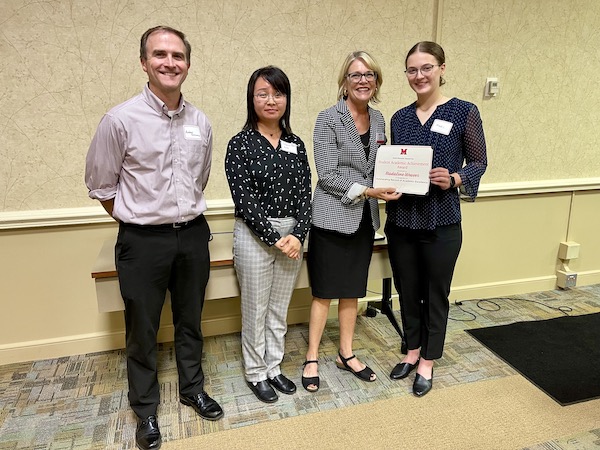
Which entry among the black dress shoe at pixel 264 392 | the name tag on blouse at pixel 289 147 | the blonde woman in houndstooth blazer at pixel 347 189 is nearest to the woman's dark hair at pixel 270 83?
the name tag on blouse at pixel 289 147

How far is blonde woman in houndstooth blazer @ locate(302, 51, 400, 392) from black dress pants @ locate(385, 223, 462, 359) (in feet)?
Answer: 0.54

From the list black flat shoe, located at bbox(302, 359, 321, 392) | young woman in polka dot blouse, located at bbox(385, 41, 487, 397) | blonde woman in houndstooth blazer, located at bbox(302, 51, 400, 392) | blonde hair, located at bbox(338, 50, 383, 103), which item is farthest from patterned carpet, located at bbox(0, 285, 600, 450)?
blonde hair, located at bbox(338, 50, 383, 103)

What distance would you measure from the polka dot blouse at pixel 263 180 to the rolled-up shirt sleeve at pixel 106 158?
1.46 feet

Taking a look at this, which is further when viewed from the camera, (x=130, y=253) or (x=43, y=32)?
(x=43, y=32)

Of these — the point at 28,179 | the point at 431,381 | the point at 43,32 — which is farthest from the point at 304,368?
the point at 43,32

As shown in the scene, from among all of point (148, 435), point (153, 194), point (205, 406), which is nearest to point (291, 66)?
point (153, 194)

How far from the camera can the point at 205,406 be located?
2.04 m

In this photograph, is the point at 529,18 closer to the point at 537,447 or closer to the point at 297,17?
the point at 297,17

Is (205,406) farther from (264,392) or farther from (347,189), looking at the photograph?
(347,189)

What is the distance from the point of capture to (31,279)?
2.47 m

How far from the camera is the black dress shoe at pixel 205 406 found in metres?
2.03

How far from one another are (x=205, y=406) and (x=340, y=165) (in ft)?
4.22

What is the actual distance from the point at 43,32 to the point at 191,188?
4.09 feet

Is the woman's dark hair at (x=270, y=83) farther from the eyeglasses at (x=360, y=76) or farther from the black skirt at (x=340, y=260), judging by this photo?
the black skirt at (x=340, y=260)
